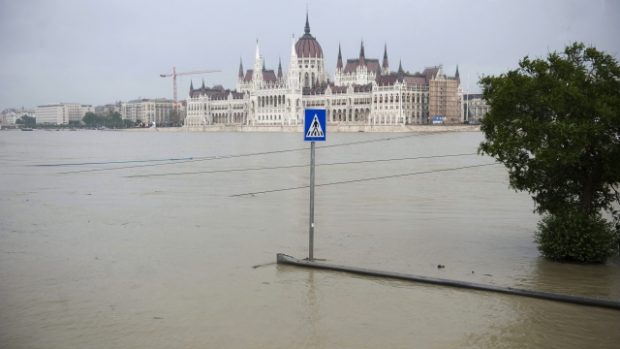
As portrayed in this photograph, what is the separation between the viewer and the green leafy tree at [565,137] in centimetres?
934

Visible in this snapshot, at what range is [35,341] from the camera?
240 inches

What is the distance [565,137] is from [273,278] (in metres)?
4.31

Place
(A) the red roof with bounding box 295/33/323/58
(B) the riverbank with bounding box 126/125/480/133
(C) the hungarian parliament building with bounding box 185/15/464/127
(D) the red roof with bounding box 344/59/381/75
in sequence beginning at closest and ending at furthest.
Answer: (B) the riverbank with bounding box 126/125/480/133, (C) the hungarian parliament building with bounding box 185/15/464/127, (D) the red roof with bounding box 344/59/381/75, (A) the red roof with bounding box 295/33/323/58

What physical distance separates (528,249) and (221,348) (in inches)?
256

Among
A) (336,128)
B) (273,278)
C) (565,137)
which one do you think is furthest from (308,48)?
(273,278)

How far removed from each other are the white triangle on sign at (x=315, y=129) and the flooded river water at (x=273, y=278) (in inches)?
68.4

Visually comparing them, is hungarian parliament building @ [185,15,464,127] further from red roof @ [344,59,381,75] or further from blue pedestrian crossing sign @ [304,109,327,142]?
blue pedestrian crossing sign @ [304,109,327,142]

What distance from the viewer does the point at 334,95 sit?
160000 mm

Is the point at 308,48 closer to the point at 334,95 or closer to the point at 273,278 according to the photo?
the point at 334,95

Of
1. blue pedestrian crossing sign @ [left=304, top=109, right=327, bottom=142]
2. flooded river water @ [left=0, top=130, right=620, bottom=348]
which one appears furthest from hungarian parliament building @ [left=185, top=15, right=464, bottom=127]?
blue pedestrian crossing sign @ [left=304, top=109, right=327, bottom=142]

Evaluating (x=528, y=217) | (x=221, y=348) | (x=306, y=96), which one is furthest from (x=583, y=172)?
(x=306, y=96)

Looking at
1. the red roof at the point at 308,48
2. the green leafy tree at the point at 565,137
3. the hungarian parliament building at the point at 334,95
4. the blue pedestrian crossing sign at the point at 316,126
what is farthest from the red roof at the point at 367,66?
the blue pedestrian crossing sign at the point at 316,126

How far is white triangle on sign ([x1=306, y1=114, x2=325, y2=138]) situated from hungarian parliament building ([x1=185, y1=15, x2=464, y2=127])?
13008 cm

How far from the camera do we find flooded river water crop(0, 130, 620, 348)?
6285 millimetres
